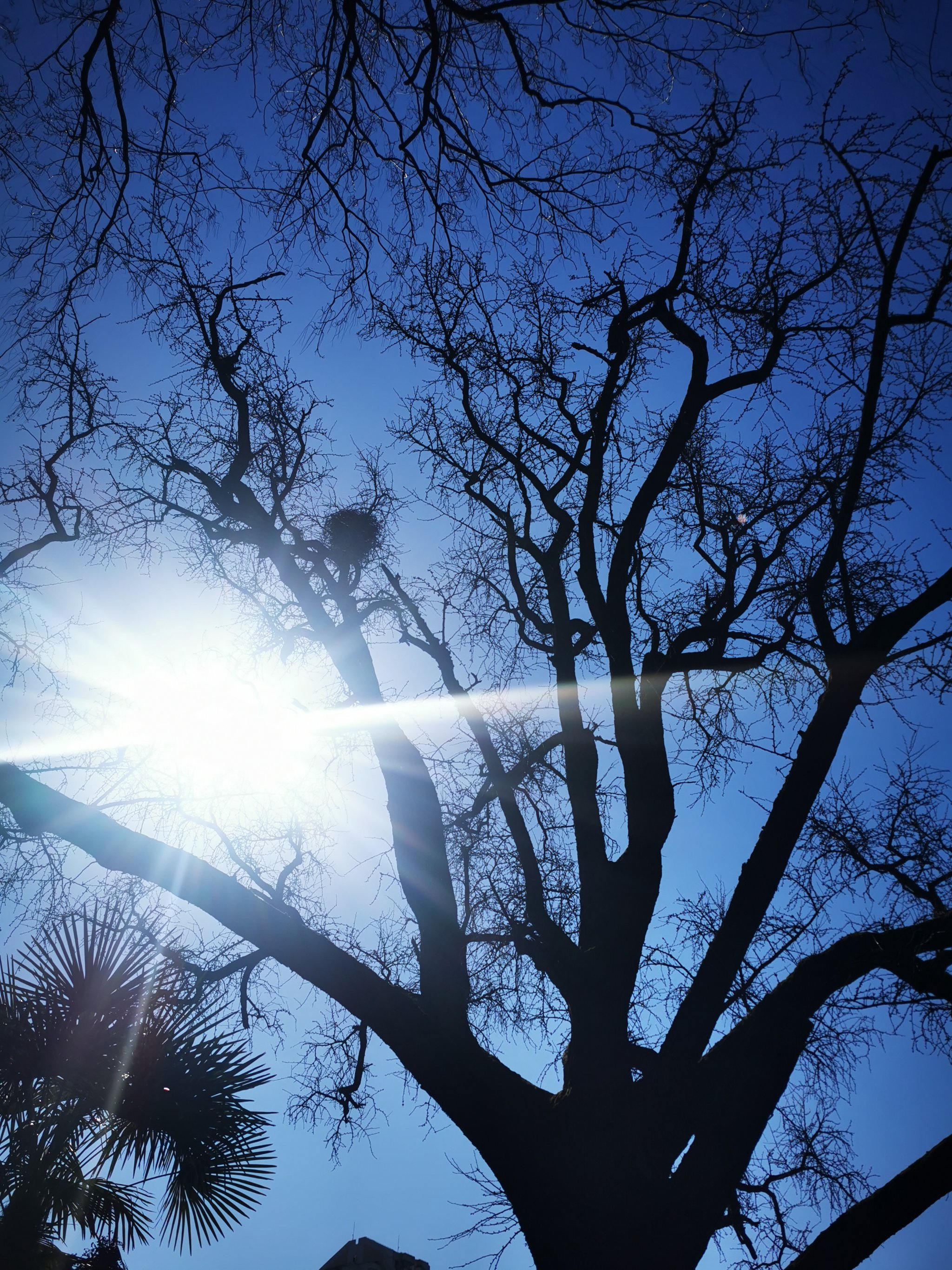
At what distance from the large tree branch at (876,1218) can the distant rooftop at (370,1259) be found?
624 inches

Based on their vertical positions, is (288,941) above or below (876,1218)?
above

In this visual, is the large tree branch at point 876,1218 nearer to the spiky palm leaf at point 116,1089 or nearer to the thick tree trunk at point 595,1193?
the thick tree trunk at point 595,1193

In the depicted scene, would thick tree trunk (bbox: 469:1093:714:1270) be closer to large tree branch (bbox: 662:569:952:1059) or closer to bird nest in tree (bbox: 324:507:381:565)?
large tree branch (bbox: 662:569:952:1059)

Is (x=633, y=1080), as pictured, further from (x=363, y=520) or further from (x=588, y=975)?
(x=363, y=520)

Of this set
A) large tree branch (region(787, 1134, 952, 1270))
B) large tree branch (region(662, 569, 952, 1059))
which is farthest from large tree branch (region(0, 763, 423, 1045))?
large tree branch (region(787, 1134, 952, 1270))

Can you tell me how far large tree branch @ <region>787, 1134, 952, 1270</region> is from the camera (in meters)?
3.14

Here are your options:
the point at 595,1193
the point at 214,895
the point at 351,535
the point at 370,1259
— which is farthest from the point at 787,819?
the point at 370,1259

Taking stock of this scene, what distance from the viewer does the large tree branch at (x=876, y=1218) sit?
3.14 metres

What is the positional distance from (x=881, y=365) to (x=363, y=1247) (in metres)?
20.0

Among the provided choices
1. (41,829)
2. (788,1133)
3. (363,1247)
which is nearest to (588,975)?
(788,1133)

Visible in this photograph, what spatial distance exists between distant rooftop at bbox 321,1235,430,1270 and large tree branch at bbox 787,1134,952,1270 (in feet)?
52.0

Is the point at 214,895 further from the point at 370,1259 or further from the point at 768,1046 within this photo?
the point at 370,1259

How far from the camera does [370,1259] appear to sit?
16438mm

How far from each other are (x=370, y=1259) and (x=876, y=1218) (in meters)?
17.6
